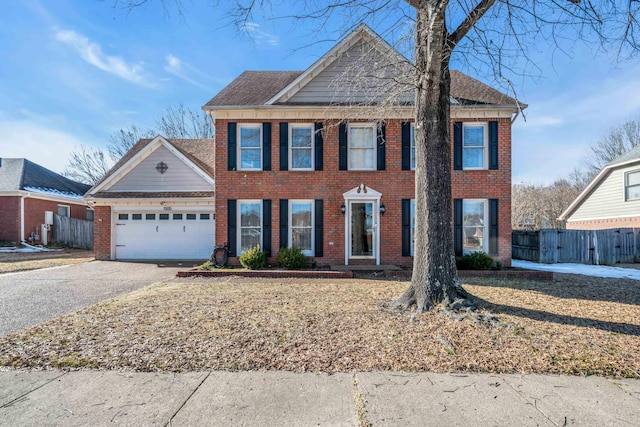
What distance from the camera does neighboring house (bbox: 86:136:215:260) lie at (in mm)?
13234

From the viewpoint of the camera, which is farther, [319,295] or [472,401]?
[319,295]

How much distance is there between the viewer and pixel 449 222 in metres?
5.75

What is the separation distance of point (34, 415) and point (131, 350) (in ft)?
3.99

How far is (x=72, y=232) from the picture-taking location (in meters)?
20.5

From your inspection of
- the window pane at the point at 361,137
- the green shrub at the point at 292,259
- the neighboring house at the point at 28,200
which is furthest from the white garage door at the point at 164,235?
the neighboring house at the point at 28,200

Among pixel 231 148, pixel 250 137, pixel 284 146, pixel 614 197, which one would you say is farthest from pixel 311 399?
pixel 614 197

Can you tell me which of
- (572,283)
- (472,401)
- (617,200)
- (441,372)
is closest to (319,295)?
(441,372)

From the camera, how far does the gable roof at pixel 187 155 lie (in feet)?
43.5

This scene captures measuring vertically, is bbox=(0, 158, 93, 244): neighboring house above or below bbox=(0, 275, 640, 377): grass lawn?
above

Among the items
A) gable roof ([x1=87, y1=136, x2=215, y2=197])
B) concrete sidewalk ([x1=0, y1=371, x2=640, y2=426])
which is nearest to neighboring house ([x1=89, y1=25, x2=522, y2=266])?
gable roof ([x1=87, y1=136, x2=215, y2=197])

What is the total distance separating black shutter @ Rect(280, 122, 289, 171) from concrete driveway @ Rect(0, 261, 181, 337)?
4836 millimetres

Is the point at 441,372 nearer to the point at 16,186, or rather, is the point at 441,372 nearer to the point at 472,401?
the point at 472,401

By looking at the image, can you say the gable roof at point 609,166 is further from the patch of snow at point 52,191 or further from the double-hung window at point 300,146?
the patch of snow at point 52,191

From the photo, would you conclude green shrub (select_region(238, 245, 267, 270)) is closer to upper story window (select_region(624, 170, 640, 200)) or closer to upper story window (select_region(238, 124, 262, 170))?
upper story window (select_region(238, 124, 262, 170))
